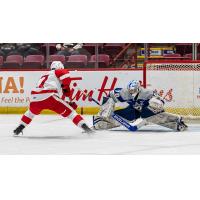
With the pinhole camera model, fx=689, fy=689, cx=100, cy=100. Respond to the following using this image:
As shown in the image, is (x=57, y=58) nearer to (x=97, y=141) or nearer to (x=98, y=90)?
(x=98, y=90)

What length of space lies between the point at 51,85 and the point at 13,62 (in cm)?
586

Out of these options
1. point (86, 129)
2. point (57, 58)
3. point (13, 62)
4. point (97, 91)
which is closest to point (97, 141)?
point (86, 129)

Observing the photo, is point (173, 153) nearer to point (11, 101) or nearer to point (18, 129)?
point (18, 129)

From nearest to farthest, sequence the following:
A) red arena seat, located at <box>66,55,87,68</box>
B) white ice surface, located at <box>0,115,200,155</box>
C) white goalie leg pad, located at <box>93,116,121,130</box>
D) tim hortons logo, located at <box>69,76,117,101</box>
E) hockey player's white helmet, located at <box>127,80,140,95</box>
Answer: white ice surface, located at <box>0,115,200,155</box>, hockey player's white helmet, located at <box>127,80,140,95</box>, white goalie leg pad, located at <box>93,116,121,130</box>, tim hortons logo, located at <box>69,76,117,101</box>, red arena seat, located at <box>66,55,87,68</box>

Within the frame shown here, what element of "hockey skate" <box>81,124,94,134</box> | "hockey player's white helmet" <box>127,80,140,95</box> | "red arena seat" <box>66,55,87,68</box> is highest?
"red arena seat" <box>66,55,87,68</box>

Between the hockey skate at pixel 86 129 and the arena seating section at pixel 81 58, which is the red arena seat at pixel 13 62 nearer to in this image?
the arena seating section at pixel 81 58

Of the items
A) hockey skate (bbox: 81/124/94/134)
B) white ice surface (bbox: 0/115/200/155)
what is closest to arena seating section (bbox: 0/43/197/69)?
white ice surface (bbox: 0/115/200/155)

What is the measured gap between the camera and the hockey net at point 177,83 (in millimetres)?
11203

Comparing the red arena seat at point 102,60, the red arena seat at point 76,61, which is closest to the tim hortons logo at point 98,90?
the red arena seat at point 102,60

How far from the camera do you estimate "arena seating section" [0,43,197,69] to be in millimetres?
14148

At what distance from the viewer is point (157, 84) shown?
11.7m

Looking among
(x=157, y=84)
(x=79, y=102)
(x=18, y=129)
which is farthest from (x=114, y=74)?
(x=18, y=129)

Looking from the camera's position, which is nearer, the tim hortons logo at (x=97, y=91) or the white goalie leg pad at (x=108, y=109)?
the white goalie leg pad at (x=108, y=109)

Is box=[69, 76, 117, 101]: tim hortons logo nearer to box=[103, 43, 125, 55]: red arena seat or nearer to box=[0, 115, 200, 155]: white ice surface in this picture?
box=[103, 43, 125, 55]: red arena seat
